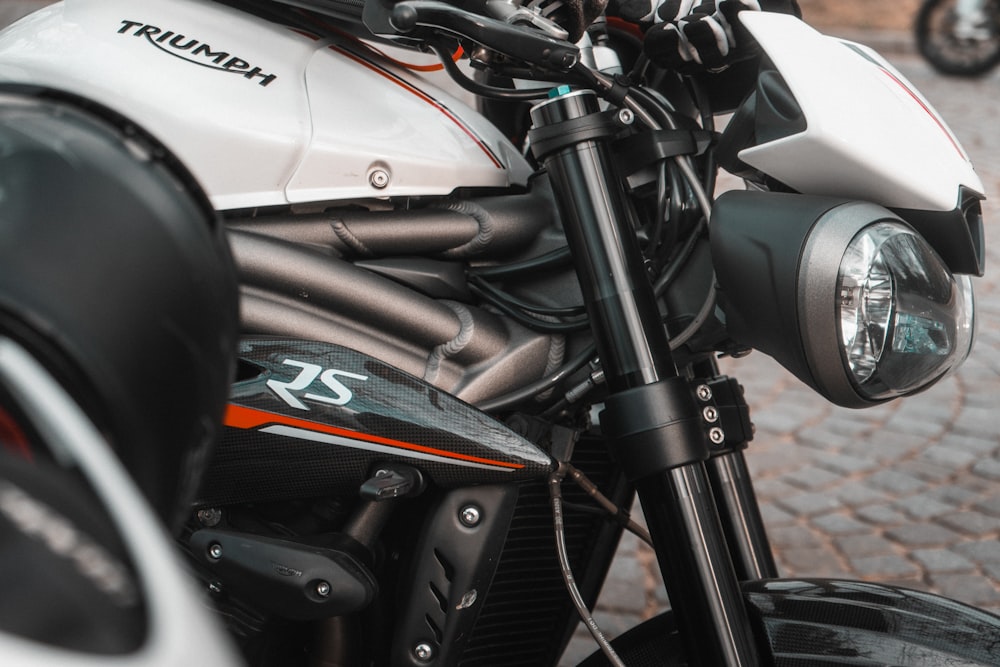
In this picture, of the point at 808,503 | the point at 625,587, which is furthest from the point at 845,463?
the point at 625,587

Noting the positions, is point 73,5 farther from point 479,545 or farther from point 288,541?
point 479,545

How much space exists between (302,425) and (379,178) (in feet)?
1.08

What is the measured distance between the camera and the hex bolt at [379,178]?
143 cm

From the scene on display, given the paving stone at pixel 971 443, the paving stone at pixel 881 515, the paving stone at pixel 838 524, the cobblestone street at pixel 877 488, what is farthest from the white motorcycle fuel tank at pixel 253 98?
the paving stone at pixel 971 443

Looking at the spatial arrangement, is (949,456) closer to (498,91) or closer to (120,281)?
(498,91)

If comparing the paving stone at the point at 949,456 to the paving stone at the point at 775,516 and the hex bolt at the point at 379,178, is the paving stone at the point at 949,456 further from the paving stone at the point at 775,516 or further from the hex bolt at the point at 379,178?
the hex bolt at the point at 379,178

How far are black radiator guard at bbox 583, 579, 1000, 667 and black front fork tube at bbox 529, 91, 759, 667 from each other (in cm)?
12

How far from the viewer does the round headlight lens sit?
1.15 metres

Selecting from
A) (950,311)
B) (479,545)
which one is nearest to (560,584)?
(479,545)

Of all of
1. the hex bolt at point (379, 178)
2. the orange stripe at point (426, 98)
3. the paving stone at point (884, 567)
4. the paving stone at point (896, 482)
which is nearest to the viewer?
the hex bolt at point (379, 178)

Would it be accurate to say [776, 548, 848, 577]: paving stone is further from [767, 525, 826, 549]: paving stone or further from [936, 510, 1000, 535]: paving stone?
[936, 510, 1000, 535]: paving stone

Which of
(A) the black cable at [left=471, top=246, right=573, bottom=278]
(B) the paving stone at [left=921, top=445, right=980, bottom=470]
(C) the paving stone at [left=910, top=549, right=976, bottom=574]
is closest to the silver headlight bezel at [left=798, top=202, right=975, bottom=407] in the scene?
(A) the black cable at [left=471, top=246, right=573, bottom=278]

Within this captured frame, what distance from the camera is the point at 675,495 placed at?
124 cm

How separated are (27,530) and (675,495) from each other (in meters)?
0.79
